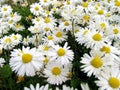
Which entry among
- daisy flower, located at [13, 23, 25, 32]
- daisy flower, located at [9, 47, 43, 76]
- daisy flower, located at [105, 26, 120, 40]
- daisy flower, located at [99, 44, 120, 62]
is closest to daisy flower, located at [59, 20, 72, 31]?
daisy flower, located at [105, 26, 120, 40]

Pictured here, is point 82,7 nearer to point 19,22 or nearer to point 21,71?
point 19,22

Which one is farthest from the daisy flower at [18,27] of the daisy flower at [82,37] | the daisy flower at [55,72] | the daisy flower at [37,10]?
the daisy flower at [55,72]

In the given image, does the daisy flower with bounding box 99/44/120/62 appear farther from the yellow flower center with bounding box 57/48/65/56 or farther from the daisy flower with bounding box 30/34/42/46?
the daisy flower with bounding box 30/34/42/46

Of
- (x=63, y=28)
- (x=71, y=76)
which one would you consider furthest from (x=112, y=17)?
(x=71, y=76)

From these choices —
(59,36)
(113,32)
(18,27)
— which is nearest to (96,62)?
(113,32)

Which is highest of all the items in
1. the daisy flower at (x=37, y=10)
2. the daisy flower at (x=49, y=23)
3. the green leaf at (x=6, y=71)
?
the daisy flower at (x=37, y=10)

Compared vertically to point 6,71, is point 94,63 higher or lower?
lower

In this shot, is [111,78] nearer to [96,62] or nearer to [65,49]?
[96,62]

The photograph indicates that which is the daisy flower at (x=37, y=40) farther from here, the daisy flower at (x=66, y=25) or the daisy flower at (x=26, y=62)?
the daisy flower at (x=26, y=62)
